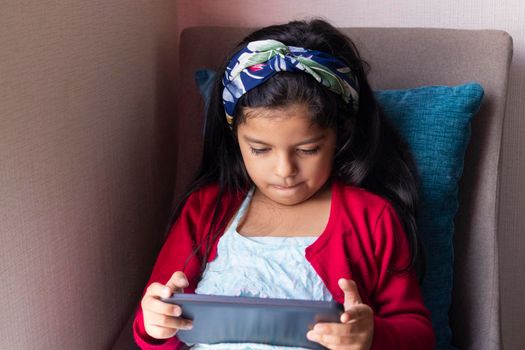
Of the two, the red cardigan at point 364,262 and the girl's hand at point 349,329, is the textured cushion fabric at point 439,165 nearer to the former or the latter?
the red cardigan at point 364,262

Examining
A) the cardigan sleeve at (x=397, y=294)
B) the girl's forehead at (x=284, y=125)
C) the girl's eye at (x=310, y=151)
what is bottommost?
the cardigan sleeve at (x=397, y=294)

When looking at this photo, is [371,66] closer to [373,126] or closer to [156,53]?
[373,126]

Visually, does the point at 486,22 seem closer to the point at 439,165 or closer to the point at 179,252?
the point at 439,165

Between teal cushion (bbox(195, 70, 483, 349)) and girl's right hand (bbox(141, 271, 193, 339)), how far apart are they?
481mm

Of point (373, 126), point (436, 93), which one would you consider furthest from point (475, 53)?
point (373, 126)

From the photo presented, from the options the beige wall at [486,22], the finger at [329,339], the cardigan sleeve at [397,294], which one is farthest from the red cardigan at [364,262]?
the beige wall at [486,22]

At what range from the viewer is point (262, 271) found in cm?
114

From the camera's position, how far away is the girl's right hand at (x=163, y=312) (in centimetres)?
101

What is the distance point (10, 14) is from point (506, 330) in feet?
4.31

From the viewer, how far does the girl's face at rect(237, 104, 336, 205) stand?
42.8 inches

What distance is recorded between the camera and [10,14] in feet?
3.14

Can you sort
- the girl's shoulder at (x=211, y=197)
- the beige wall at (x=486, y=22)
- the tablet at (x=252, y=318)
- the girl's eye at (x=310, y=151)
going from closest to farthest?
the tablet at (x=252, y=318)
the girl's eye at (x=310, y=151)
the girl's shoulder at (x=211, y=197)
the beige wall at (x=486, y=22)

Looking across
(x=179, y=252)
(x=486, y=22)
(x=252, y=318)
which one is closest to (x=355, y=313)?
(x=252, y=318)

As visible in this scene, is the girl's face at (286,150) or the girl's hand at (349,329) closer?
the girl's hand at (349,329)
